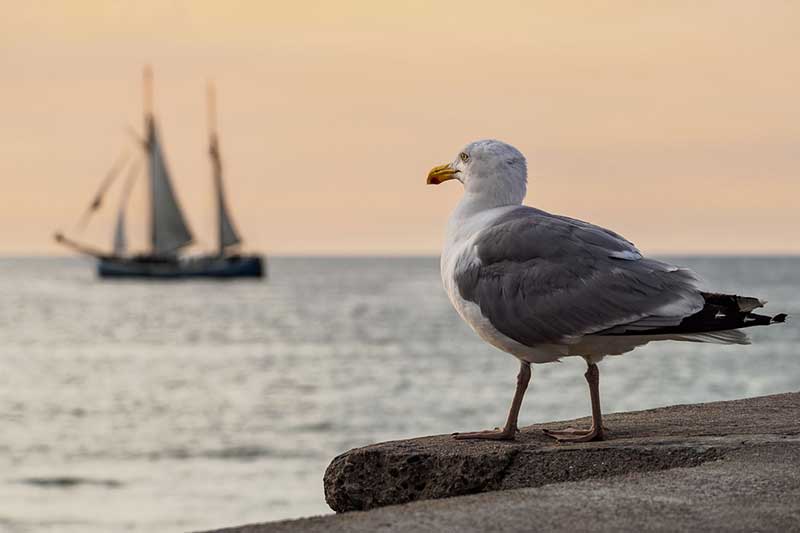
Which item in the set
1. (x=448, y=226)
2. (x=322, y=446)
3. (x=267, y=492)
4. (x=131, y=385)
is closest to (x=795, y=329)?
(x=131, y=385)

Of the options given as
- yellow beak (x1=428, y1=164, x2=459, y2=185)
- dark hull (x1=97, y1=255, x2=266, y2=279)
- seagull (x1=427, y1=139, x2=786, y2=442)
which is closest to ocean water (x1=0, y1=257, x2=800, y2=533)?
yellow beak (x1=428, y1=164, x2=459, y2=185)

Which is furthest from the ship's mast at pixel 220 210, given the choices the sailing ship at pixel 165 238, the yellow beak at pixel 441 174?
the yellow beak at pixel 441 174

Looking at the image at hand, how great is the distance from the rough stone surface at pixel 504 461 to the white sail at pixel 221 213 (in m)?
64.3

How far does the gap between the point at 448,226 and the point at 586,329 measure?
91 centimetres

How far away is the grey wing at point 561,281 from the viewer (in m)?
4.62

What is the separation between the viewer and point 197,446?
1952 centimetres

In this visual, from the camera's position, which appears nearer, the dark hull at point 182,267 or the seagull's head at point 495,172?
the seagull's head at point 495,172

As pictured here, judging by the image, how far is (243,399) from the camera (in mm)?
25344

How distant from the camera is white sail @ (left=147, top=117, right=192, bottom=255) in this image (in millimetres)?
66000

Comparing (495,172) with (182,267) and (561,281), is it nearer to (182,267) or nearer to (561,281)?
(561,281)

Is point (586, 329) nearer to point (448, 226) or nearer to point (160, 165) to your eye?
point (448, 226)

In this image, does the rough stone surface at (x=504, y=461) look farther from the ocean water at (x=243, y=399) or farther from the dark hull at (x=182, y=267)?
the dark hull at (x=182, y=267)

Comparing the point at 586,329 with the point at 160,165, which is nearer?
the point at 586,329

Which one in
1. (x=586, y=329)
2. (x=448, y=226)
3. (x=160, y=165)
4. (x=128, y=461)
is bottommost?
(x=128, y=461)
